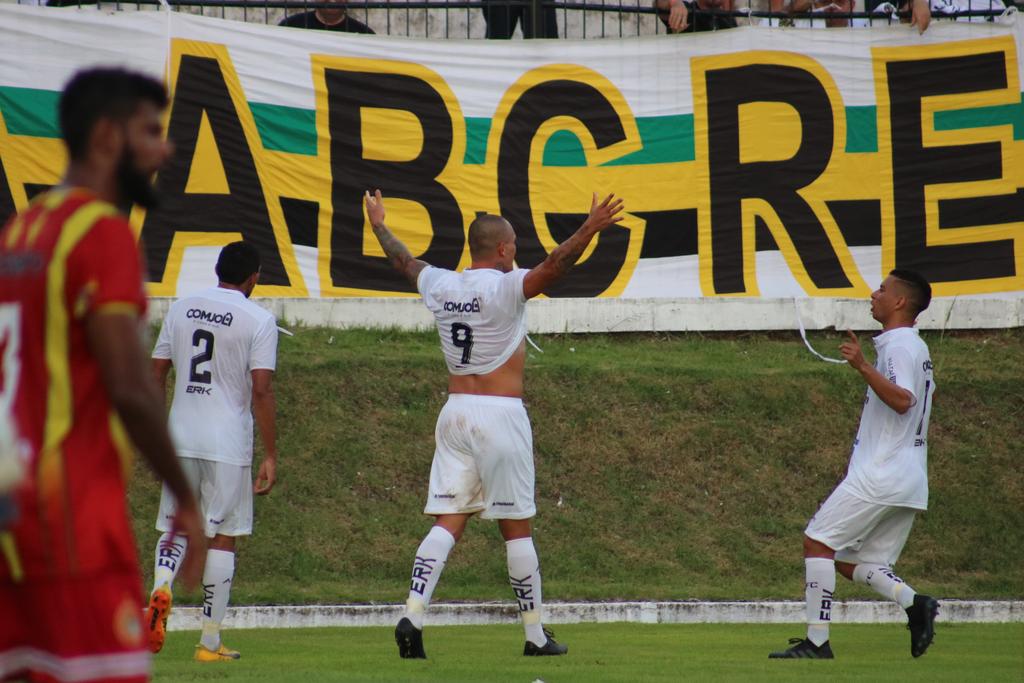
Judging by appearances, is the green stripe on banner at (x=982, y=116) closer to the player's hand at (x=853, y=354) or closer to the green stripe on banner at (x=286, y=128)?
the green stripe on banner at (x=286, y=128)

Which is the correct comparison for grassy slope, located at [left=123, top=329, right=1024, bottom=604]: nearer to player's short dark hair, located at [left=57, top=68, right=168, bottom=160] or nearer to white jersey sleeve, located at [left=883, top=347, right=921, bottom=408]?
white jersey sleeve, located at [left=883, top=347, right=921, bottom=408]

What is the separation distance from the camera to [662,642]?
32.3 feet

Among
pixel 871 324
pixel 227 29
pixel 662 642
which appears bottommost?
pixel 662 642

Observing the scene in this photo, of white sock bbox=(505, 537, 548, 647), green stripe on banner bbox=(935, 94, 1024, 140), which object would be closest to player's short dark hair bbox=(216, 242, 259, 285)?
white sock bbox=(505, 537, 548, 647)

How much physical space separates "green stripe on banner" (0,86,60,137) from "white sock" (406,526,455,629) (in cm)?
805

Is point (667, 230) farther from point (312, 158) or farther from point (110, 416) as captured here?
point (110, 416)

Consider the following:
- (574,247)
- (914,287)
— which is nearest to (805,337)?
(914,287)

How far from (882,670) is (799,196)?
8.77 meters

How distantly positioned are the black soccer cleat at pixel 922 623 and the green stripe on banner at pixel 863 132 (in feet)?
27.9

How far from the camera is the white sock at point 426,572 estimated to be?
8430 millimetres

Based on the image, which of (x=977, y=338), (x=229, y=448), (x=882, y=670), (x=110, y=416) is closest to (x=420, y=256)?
(x=977, y=338)

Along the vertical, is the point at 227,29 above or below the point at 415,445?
above

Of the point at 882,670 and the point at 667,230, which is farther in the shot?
the point at 667,230

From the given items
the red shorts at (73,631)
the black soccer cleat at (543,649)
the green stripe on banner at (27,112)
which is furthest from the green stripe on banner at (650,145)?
the red shorts at (73,631)
